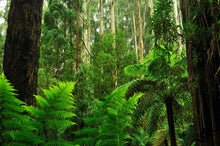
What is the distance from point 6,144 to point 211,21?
1.83 metres

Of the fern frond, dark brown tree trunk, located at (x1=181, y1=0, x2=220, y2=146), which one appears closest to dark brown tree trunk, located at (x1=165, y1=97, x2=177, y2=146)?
the fern frond

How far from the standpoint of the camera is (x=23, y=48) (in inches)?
83.4

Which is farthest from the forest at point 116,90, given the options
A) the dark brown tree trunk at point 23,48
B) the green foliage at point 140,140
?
the green foliage at point 140,140

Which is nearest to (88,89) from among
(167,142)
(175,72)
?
(167,142)

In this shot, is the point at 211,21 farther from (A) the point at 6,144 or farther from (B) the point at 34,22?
(B) the point at 34,22

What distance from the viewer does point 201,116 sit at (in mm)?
1565

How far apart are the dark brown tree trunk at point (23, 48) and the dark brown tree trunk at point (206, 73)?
184cm

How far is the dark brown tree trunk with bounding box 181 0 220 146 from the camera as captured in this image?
1.43 metres

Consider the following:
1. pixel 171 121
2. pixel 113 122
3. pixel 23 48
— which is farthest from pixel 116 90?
pixel 171 121

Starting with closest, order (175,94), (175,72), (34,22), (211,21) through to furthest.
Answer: (211,21), (34,22), (175,72), (175,94)

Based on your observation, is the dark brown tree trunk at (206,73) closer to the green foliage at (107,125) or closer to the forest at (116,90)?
the forest at (116,90)

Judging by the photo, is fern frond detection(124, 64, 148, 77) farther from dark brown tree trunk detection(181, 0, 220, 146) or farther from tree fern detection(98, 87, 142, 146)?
tree fern detection(98, 87, 142, 146)

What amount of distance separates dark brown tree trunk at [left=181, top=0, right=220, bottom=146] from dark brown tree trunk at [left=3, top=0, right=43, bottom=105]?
1.84m

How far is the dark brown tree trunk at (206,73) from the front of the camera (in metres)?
1.43
